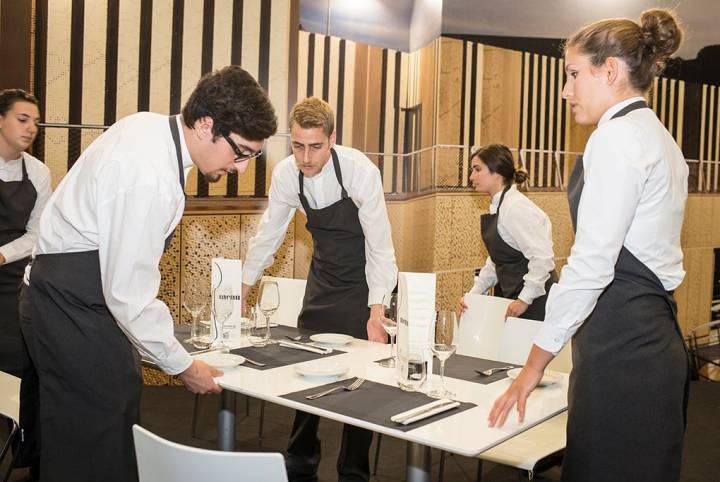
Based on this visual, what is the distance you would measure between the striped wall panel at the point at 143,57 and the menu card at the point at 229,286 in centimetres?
284

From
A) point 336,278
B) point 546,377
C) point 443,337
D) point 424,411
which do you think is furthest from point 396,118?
point 424,411

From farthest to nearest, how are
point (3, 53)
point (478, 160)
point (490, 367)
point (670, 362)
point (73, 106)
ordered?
point (73, 106) → point (3, 53) → point (478, 160) → point (490, 367) → point (670, 362)

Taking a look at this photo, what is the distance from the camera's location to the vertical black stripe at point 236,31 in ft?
18.8

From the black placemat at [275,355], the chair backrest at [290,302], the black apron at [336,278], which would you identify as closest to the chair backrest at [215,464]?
the black placemat at [275,355]

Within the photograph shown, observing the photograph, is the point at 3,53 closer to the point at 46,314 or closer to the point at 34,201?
the point at 34,201

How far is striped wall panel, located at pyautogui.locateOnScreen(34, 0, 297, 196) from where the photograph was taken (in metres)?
5.14

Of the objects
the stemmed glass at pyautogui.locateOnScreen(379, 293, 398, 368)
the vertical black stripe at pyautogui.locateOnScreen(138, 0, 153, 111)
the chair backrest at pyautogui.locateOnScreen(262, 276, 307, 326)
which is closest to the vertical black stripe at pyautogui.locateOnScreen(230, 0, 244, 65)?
the vertical black stripe at pyautogui.locateOnScreen(138, 0, 153, 111)

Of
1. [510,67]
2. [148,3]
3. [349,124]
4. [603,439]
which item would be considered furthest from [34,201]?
[510,67]

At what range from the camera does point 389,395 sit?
A: 212 cm

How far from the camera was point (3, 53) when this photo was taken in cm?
487

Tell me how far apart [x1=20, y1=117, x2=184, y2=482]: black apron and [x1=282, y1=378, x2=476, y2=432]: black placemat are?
47cm

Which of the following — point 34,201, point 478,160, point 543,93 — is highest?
point 543,93

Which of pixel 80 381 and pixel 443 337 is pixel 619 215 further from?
pixel 80 381

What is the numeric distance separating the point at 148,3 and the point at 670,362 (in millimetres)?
4775
